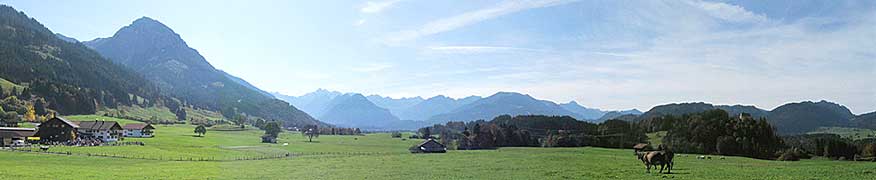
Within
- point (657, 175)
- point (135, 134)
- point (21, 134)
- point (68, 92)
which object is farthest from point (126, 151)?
point (68, 92)

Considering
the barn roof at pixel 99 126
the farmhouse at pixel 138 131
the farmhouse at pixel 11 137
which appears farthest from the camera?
the farmhouse at pixel 138 131

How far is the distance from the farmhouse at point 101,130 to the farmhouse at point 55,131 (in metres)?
7.31

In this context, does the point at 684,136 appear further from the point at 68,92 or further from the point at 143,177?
the point at 68,92

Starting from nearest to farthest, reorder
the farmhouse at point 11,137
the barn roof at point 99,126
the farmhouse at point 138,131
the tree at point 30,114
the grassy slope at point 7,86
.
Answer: the farmhouse at point 11,137 → the barn roof at point 99,126 → the farmhouse at point 138,131 → the tree at point 30,114 → the grassy slope at point 7,86

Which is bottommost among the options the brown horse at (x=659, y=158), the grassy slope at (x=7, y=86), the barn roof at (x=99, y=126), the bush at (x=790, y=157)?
the bush at (x=790, y=157)

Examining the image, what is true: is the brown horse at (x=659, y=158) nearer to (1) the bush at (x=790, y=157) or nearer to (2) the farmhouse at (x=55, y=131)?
(1) the bush at (x=790, y=157)

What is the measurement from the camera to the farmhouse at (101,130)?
4643 inches

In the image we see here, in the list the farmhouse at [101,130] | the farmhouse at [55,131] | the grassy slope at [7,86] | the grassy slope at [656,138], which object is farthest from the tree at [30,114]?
the grassy slope at [656,138]

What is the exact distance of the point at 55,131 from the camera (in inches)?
4252

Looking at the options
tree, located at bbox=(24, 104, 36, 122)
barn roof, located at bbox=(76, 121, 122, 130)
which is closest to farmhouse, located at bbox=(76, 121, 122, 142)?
barn roof, located at bbox=(76, 121, 122, 130)

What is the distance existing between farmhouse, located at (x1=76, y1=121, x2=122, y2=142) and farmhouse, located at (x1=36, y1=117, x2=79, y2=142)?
7313 mm

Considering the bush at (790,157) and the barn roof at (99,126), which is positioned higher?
the barn roof at (99,126)

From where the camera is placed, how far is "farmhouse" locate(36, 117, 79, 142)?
351 feet

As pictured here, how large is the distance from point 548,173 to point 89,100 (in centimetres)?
19154
